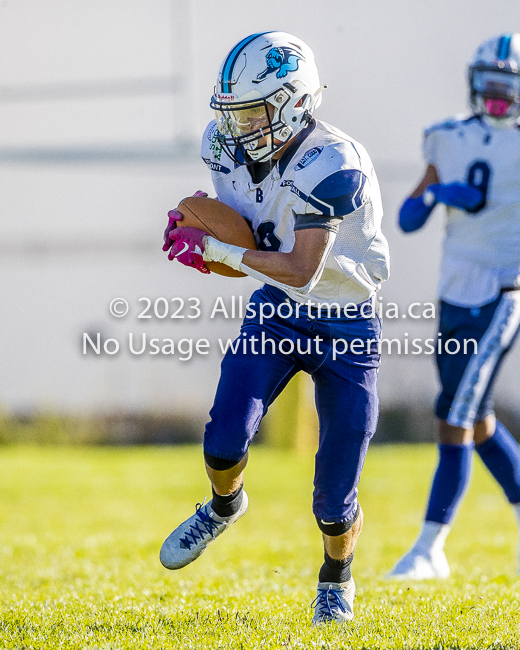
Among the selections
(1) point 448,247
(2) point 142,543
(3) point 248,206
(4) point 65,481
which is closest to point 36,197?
(4) point 65,481

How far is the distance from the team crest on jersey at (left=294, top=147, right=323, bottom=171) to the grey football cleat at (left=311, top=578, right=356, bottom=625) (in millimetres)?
1342

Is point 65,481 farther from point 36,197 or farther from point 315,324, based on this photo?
point 315,324

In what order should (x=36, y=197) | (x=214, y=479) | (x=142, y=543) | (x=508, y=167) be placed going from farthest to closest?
(x=36, y=197)
(x=142, y=543)
(x=508, y=167)
(x=214, y=479)

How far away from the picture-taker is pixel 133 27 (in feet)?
24.9

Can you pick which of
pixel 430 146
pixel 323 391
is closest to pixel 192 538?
pixel 323 391

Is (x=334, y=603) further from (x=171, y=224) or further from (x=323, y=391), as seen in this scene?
(x=171, y=224)

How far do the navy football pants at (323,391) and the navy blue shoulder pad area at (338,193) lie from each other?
0.39 meters

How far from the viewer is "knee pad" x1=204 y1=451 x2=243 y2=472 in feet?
8.92

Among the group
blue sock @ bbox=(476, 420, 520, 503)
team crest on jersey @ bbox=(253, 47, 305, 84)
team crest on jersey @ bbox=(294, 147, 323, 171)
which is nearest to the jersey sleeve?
blue sock @ bbox=(476, 420, 520, 503)

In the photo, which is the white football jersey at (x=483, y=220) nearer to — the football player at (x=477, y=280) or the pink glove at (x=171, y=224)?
the football player at (x=477, y=280)

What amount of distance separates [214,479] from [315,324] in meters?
0.59

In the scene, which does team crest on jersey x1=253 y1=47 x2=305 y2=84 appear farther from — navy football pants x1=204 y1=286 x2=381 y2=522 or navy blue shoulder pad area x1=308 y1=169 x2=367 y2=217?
navy football pants x1=204 y1=286 x2=381 y2=522

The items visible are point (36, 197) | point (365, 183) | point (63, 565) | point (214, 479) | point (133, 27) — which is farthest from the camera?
point (36, 197)

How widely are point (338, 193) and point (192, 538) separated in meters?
1.21
